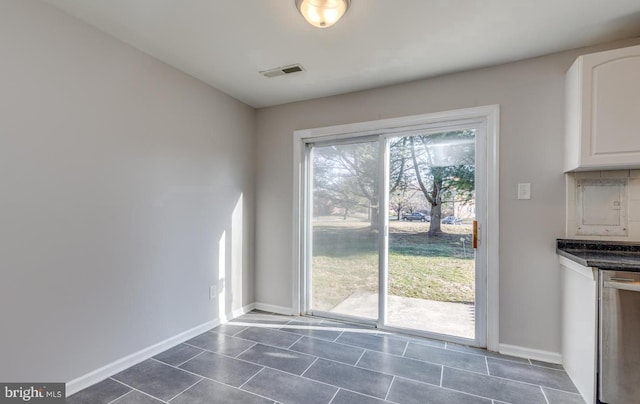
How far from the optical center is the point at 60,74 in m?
1.81

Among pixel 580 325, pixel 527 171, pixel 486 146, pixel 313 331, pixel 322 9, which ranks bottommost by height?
pixel 313 331

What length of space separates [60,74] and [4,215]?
0.88m

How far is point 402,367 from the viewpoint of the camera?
2180 millimetres

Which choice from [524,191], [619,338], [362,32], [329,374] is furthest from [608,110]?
[329,374]

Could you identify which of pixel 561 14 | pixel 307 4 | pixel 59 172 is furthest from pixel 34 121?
pixel 561 14

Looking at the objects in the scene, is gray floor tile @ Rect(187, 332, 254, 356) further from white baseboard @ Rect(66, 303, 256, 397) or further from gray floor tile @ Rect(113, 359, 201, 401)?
gray floor tile @ Rect(113, 359, 201, 401)

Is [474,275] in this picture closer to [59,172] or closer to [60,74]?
[59,172]

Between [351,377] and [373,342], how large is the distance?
23.7 inches

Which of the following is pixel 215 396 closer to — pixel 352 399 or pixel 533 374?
pixel 352 399

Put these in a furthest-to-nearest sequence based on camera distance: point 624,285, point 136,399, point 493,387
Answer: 1. point 493,387
2. point 136,399
3. point 624,285

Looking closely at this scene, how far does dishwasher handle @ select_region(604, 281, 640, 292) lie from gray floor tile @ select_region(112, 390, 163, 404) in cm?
264

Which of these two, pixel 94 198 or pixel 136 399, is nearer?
pixel 136 399

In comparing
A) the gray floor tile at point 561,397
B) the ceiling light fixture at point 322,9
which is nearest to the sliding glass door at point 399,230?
the gray floor tile at point 561,397

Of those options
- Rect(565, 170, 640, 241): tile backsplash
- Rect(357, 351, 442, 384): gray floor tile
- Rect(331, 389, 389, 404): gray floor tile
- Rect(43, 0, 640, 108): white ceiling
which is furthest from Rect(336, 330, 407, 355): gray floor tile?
Rect(43, 0, 640, 108): white ceiling
